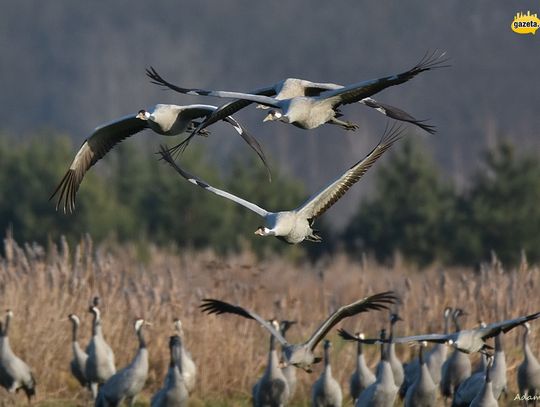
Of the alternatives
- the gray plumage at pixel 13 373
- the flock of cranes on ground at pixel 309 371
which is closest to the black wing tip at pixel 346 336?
the flock of cranes on ground at pixel 309 371

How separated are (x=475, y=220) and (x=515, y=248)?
1.72 m

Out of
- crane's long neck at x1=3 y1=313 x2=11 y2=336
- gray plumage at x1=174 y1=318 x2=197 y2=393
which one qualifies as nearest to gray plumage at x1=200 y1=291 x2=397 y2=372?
gray plumage at x1=174 y1=318 x2=197 y2=393

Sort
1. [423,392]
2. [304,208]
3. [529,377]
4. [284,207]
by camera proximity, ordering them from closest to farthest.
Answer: [304,208], [423,392], [529,377], [284,207]

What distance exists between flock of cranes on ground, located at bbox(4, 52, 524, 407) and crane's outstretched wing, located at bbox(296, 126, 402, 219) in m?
0.01

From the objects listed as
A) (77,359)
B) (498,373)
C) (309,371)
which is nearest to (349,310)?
(309,371)

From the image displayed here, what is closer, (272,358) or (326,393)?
(326,393)

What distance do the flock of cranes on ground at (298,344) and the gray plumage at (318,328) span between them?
0.01 m

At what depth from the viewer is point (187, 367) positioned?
15.0 m

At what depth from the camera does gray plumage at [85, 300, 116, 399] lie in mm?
15070

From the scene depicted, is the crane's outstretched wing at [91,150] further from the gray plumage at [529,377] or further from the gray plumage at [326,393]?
the gray plumage at [529,377]

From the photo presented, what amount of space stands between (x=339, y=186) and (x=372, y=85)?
1362 millimetres

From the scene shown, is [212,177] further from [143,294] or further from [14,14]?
[14,14]

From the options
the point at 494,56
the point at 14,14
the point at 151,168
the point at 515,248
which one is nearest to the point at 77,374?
the point at 515,248

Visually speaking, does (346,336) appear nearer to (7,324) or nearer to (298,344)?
(298,344)
